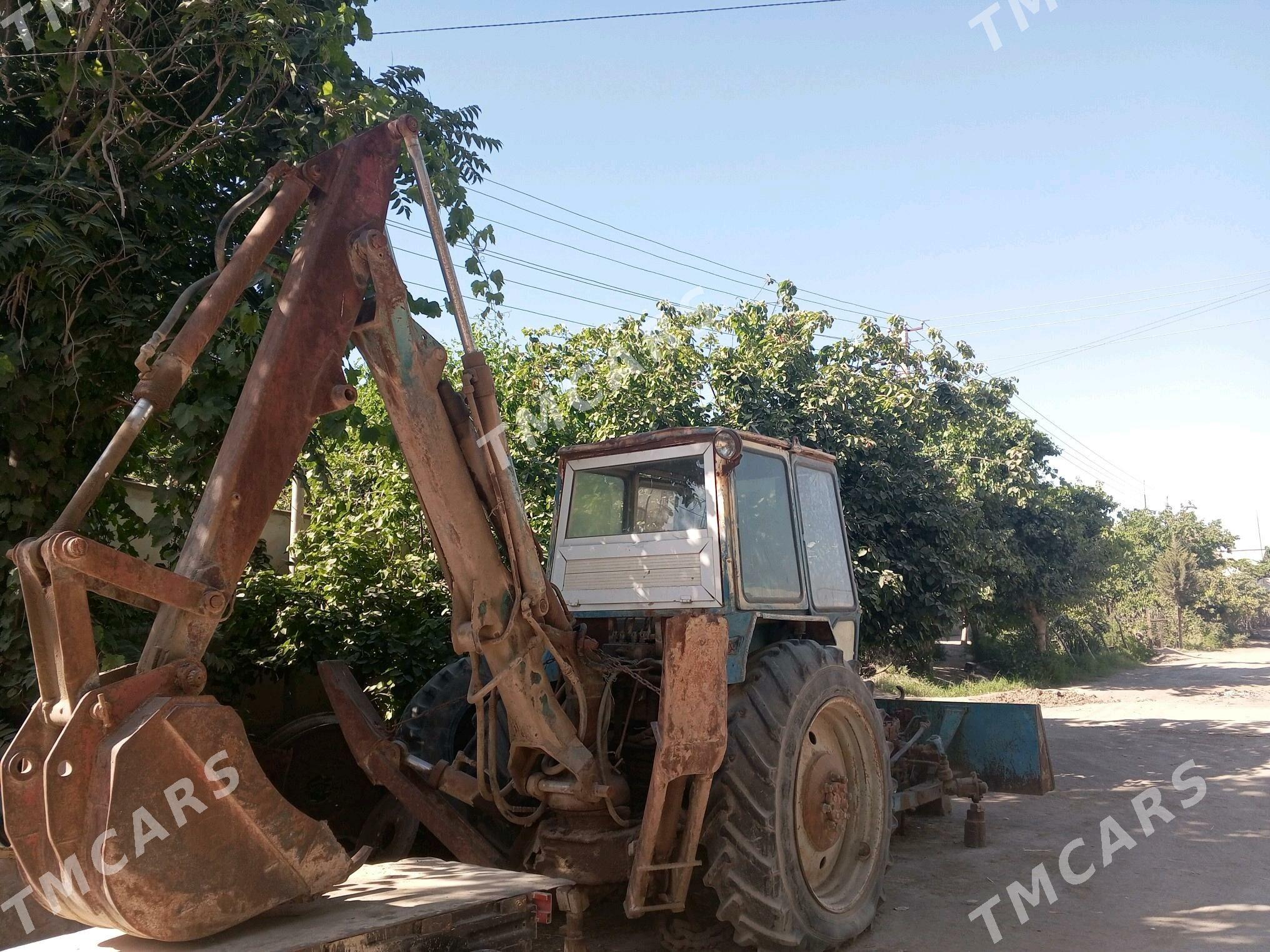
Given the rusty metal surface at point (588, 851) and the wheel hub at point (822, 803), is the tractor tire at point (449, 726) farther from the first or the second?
the wheel hub at point (822, 803)

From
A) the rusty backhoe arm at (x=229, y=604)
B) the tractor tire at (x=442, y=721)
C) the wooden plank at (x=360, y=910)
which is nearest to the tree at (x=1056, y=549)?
the tractor tire at (x=442, y=721)

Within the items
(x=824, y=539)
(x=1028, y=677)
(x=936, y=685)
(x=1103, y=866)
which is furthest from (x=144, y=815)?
(x=1028, y=677)

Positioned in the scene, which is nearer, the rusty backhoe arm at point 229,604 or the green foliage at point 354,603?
the rusty backhoe arm at point 229,604

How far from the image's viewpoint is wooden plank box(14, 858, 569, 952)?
297 centimetres

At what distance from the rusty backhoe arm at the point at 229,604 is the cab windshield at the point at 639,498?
1.14 metres

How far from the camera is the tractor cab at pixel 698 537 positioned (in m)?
5.09

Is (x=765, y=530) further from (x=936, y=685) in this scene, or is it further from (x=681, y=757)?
(x=936, y=685)

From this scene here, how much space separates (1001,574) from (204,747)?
688 inches

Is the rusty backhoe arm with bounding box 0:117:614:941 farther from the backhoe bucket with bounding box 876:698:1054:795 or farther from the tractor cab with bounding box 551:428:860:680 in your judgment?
the backhoe bucket with bounding box 876:698:1054:795

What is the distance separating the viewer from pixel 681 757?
13.6 ft

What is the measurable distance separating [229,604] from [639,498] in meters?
2.71

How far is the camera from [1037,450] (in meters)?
19.4

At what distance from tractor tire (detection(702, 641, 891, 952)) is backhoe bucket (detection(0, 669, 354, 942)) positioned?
206 centimetres

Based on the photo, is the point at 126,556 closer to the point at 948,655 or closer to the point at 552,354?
the point at 552,354
